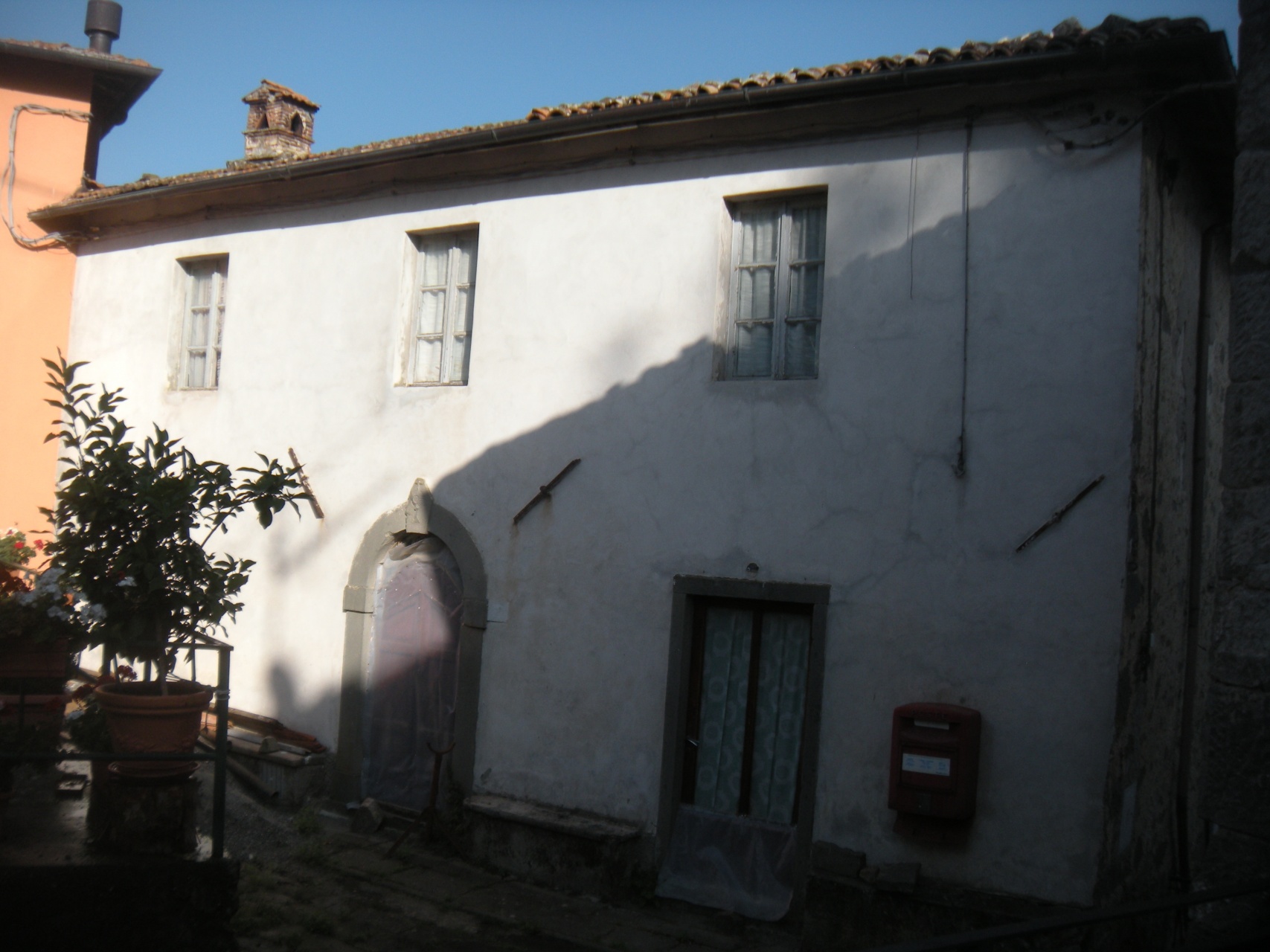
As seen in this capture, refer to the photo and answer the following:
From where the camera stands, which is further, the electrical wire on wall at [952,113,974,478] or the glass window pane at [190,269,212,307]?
the glass window pane at [190,269,212,307]

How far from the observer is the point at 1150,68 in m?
5.85

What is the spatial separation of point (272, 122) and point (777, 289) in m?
6.97

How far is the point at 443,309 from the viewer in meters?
8.73

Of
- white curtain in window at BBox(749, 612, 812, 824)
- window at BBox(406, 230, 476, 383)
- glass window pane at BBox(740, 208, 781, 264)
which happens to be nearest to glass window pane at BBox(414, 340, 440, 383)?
window at BBox(406, 230, 476, 383)

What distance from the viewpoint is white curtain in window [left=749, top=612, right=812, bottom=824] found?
272 inches

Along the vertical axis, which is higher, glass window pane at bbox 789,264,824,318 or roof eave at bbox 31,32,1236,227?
roof eave at bbox 31,32,1236,227

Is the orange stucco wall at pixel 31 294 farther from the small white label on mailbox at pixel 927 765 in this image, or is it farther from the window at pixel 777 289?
the small white label on mailbox at pixel 927 765

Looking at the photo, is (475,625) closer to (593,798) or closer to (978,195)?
(593,798)

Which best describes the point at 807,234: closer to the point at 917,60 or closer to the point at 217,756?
the point at 917,60

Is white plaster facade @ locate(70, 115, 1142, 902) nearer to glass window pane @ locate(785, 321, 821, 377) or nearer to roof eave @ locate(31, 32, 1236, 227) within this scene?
glass window pane @ locate(785, 321, 821, 377)

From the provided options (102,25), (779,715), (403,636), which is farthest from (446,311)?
(102,25)

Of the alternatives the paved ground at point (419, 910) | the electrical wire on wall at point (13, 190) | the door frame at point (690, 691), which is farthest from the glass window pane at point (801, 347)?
the electrical wire on wall at point (13, 190)

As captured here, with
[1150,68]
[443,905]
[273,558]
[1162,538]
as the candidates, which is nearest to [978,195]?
[1150,68]

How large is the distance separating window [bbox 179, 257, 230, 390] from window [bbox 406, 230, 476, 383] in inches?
89.7
